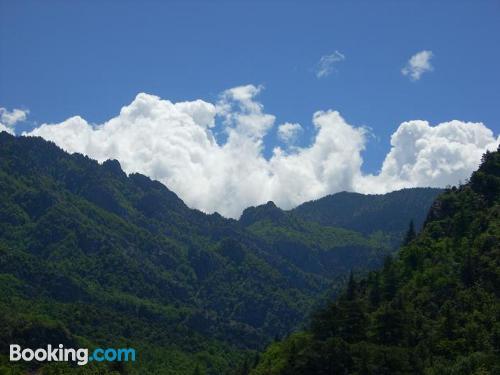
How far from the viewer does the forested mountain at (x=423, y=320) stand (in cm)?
13238

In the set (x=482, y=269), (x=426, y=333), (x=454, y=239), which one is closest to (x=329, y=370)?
(x=426, y=333)

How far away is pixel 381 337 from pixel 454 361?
2291 cm

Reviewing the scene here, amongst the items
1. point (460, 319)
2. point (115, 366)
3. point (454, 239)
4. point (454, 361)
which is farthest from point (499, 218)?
point (115, 366)

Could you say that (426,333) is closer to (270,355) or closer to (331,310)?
(331,310)

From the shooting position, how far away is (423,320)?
155m

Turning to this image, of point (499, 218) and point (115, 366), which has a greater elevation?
point (499, 218)

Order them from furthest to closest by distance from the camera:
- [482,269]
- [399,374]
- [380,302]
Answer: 1. [380,302]
2. [482,269]
3. [399,374]

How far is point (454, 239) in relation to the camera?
194 metres

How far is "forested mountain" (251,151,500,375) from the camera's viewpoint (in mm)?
132375

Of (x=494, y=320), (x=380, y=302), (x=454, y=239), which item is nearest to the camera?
(x=494, y=320)

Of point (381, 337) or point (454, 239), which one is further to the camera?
point (454, 239)

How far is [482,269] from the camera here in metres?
160

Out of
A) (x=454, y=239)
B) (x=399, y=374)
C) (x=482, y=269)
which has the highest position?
(x=454, y=239)

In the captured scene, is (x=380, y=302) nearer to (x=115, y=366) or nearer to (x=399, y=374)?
(x=399, y=374)
